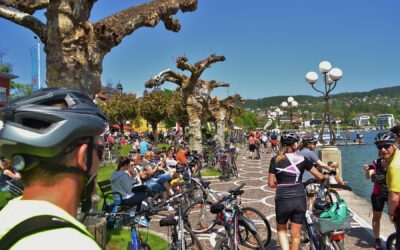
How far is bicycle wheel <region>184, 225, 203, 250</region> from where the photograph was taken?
6.07 metres

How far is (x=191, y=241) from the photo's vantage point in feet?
20.4

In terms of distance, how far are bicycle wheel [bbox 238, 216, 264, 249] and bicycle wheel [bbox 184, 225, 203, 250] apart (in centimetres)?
86

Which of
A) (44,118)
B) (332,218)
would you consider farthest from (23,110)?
(332,218)

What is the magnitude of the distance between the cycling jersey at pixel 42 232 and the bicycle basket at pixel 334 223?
4.45 metres

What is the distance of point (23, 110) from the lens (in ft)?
4.54

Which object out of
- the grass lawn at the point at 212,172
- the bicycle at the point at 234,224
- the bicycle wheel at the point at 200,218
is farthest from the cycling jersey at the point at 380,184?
the grass lawn at the point at 212,172

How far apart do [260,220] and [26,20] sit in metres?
5.69

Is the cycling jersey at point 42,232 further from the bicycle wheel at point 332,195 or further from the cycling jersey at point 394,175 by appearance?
the bicycle wheel at point 332,195

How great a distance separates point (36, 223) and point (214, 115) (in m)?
28.8

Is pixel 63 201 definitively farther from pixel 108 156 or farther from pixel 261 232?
pixel 108 156

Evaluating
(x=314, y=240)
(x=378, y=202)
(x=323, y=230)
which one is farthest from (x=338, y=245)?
(x=378, y=202)

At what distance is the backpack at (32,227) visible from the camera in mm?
1022

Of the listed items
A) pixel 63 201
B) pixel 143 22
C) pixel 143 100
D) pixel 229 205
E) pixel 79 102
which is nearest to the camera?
pixel 63 201

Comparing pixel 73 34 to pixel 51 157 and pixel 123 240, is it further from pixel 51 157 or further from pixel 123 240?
pixel 51 157
